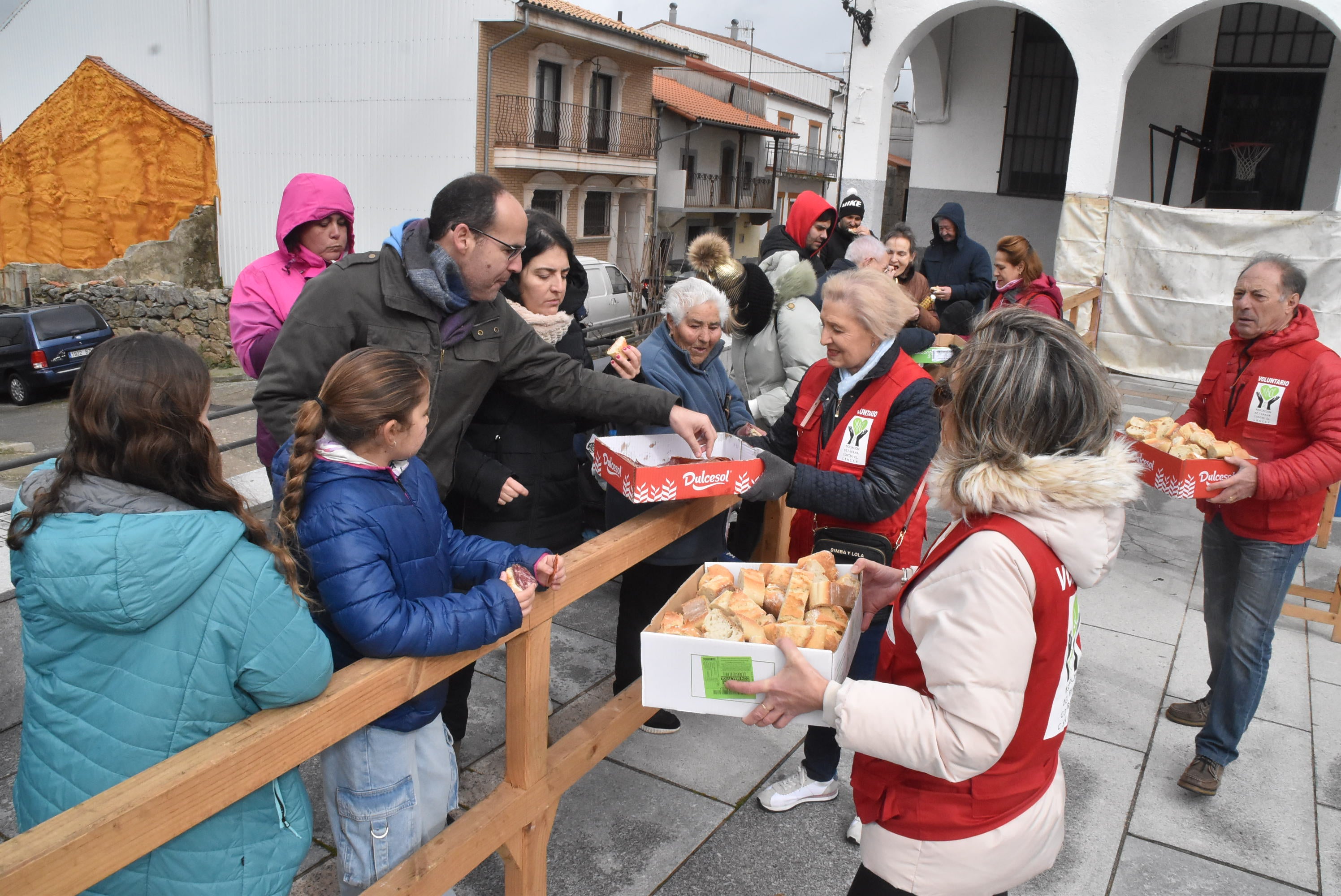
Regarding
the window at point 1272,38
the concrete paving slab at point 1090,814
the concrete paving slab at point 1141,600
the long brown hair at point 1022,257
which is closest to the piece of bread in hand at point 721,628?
the concrete paving slab at point 1090,814

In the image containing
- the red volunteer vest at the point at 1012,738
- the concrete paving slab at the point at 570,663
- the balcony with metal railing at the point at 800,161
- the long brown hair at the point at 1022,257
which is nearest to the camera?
the red volunteer vest at the point at 1012,738

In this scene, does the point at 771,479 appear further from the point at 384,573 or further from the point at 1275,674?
the point at 1275,674

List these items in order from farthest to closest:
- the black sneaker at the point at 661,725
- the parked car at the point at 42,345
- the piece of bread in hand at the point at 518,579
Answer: the parked car at the point at 42,345
the black sneaker at the point at 661,725
the piece of bread in hand at the point at 518,579

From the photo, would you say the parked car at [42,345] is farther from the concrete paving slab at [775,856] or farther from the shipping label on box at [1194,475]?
the shipping label on box at [1194,475]

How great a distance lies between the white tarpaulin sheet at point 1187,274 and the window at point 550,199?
18.7m

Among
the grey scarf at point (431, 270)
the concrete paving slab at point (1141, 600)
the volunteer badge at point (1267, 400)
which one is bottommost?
the concrete paving slab at point (1141, 600)

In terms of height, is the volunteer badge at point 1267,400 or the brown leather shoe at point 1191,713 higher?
the volunteer badge at point 1267,400

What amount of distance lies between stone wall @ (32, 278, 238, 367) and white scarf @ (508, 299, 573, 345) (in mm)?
22860

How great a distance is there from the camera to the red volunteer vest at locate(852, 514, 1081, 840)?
175 cm

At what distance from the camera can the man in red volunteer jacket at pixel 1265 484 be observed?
11.4 ft

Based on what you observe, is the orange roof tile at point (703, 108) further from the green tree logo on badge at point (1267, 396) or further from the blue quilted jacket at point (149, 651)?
the blue quilted jacket at point (149, 651)

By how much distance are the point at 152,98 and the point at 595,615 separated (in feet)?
92.3

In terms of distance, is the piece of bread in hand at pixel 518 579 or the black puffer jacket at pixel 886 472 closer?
the piece of bread in hand at pixel 518 579

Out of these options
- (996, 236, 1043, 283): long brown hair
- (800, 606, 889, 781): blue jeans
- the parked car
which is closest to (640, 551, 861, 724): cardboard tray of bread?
(800, 606, 889, 781): blue jeans
